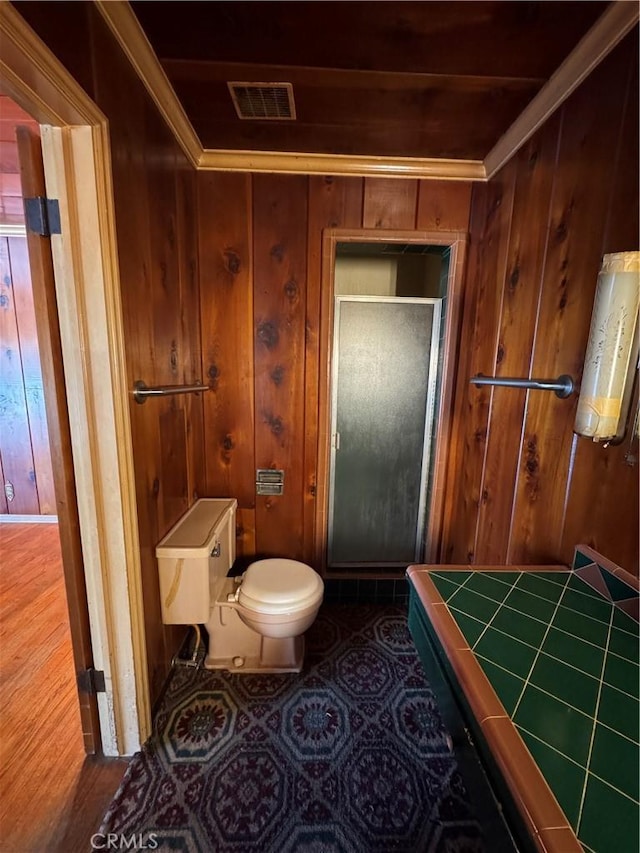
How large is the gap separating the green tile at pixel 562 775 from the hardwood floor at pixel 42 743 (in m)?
1.32

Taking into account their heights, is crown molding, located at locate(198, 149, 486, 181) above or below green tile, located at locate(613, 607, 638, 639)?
above

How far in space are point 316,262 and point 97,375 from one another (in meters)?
1.20

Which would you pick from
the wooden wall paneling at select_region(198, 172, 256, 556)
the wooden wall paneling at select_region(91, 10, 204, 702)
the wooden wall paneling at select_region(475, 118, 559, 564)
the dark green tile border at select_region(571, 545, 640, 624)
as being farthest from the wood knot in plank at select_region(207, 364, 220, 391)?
the dark green tile border at select_region(571, 545, 640, 624)

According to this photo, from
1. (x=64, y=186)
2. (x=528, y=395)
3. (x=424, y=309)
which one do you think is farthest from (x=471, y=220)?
(x=64, y=186)

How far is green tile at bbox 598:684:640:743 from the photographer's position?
59cm

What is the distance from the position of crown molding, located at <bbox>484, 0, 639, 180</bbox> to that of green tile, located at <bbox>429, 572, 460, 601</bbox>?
149 cm

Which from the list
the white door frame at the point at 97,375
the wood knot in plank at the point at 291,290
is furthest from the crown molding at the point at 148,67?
the wood knot in plank at the point at 291,290

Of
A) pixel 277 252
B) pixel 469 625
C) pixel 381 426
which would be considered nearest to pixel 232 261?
pixel 277 252

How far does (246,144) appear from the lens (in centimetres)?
162

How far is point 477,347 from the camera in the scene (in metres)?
1.74

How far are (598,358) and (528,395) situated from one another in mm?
429

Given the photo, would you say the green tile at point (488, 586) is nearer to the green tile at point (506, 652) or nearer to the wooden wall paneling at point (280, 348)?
the green tile at point (506, 652)

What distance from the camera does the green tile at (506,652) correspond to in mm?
706

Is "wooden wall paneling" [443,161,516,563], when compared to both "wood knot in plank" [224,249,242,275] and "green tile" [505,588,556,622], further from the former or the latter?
"wood knot in plank" [224,249,242,275]
